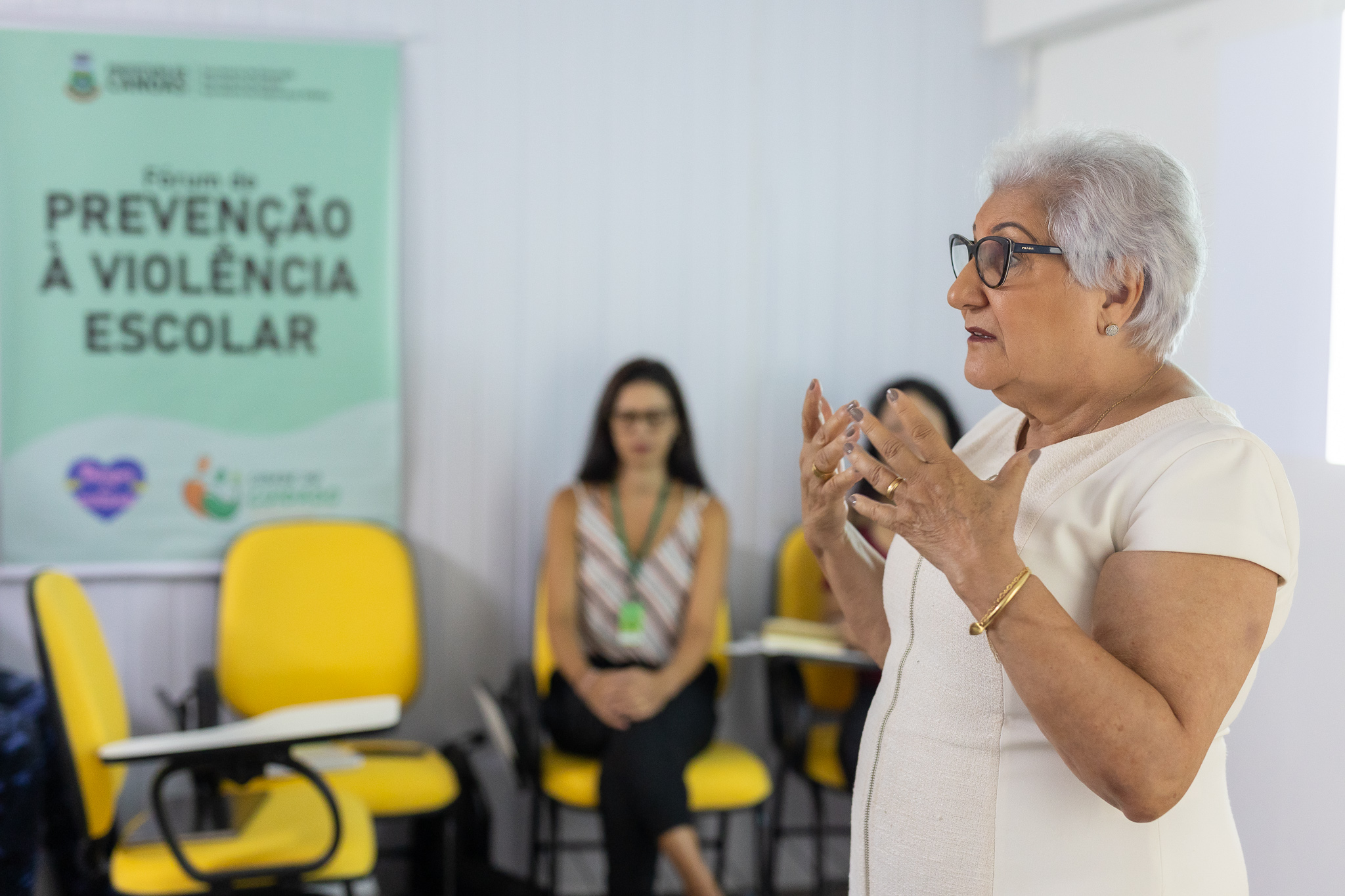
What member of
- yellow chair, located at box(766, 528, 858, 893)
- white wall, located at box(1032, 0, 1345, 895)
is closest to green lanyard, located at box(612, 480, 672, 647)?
yellow chair, located at box(766, 528, 858, 893)

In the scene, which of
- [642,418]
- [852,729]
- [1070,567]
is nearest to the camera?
[1070,567]

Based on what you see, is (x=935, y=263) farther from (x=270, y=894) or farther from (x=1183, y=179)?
(x=270, y=894)

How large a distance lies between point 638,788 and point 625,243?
1.65 metres

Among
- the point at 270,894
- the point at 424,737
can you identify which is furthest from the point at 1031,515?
the point at 424,737

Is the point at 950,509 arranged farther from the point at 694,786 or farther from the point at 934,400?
the point at 934,400

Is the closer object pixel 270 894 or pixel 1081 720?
pixel 1081 720

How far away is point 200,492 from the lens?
3037 mm

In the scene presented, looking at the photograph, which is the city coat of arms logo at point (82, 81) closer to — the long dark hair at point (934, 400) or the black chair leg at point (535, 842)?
the black chair leg at point (535, 842)

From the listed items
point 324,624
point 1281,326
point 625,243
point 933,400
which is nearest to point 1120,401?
point 1281,326

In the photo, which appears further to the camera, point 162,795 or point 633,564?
point 633,564

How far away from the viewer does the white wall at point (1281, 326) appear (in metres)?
2.11

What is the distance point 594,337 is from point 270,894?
1.79 metres

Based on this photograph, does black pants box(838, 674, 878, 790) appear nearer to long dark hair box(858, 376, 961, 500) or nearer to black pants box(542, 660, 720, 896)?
black pants box(542, 660, 720, 896)

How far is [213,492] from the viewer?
3045 millimetres
